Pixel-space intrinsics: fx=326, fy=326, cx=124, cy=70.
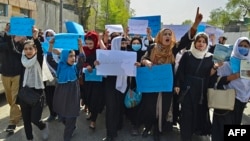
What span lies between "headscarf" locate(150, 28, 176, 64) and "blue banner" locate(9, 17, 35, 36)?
78.4 inches

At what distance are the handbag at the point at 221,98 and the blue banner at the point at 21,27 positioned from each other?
2925mm

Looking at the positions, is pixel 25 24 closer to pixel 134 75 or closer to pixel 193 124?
pixel 134 75

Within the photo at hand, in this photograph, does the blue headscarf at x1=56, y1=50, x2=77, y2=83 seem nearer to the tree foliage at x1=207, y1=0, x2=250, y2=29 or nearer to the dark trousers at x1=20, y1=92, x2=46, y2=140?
the dark trousers at x1=20, y1=92, x2=46, y2=140

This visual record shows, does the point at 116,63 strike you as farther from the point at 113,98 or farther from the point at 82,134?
the point at 82,134

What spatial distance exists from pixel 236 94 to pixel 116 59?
1840mm

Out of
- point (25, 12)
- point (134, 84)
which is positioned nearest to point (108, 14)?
point (25, 12)

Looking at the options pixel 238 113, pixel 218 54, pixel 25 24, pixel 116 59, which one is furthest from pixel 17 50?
pixel 238 113

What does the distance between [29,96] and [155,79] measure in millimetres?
1909

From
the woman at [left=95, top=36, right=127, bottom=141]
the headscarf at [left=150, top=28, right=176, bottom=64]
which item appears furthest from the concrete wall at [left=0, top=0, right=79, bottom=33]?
the headscarf at [left=150, top=28, right=176, bottom=64]

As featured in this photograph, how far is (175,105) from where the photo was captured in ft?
18.8

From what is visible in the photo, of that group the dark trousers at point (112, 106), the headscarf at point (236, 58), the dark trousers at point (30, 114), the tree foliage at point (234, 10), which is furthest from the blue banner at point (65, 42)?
the tree foliage at point (234, 10)

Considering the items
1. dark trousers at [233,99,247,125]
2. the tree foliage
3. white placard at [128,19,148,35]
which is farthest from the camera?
the tree foliage

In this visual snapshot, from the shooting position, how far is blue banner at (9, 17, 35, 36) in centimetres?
511

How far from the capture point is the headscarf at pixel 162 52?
16.4ft
